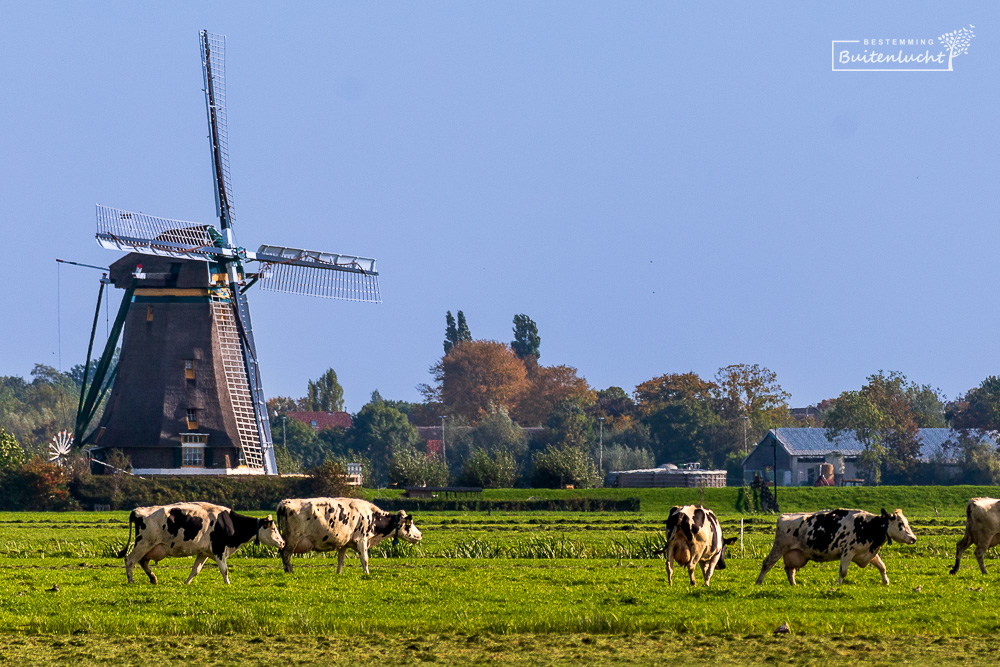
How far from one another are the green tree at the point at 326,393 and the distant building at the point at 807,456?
83.6 meters

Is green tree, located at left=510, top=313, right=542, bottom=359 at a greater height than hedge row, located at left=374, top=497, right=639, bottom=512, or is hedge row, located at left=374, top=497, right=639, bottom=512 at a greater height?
green tree, located at left=510, top=313, right=542, bottom=359

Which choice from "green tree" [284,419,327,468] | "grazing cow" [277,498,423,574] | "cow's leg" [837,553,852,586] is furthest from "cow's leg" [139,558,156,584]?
"green tree" [284,419,327,468]

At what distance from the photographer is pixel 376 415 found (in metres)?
140

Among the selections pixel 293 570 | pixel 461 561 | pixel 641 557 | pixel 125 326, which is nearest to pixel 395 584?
pixel 293 570

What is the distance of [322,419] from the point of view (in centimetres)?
16925

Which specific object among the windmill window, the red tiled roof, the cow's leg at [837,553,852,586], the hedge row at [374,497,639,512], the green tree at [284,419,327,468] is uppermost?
the red tiled roof

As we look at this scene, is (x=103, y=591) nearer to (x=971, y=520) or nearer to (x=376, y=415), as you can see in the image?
(x=971, y=520)

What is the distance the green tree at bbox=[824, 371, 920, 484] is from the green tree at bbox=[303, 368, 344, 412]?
88.1 meters

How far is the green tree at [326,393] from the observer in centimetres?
18250

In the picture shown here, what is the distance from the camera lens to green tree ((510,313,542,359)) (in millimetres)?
166875

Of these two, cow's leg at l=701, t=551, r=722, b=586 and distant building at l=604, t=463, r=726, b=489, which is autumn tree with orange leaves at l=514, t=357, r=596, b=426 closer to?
distant building at l=604, t=463, r=726, b=489

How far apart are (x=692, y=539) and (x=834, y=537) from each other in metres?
2.56

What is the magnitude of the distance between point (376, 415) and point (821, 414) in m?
66.7

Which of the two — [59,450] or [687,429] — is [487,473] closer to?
[59,450]
